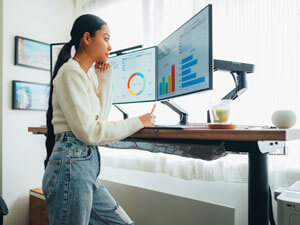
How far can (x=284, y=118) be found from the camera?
37.3 inches

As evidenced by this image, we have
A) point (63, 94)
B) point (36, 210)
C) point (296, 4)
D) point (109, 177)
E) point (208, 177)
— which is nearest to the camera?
point (63, 94)

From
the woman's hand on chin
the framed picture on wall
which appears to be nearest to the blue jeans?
the woman's hand on chin

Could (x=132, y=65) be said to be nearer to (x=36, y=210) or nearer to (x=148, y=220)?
(x=148, y=220)

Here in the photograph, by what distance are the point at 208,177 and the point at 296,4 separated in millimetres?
1034

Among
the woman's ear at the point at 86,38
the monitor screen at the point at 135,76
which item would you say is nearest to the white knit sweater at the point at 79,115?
the woman's ear at the point at 86,38

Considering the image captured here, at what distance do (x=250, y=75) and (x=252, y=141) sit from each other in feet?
2.79

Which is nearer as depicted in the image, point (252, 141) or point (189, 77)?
point (252, 141)

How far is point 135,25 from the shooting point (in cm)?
224

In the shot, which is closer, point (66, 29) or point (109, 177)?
point (109, 177)

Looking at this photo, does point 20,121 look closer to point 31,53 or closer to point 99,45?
point 31,53

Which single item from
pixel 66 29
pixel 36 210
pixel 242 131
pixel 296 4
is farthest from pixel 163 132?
pixel 66 29

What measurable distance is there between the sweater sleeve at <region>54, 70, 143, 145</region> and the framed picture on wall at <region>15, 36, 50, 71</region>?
1517 millimetres

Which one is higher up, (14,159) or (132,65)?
(132,65)

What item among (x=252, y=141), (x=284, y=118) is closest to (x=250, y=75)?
(x=284, y=118)
